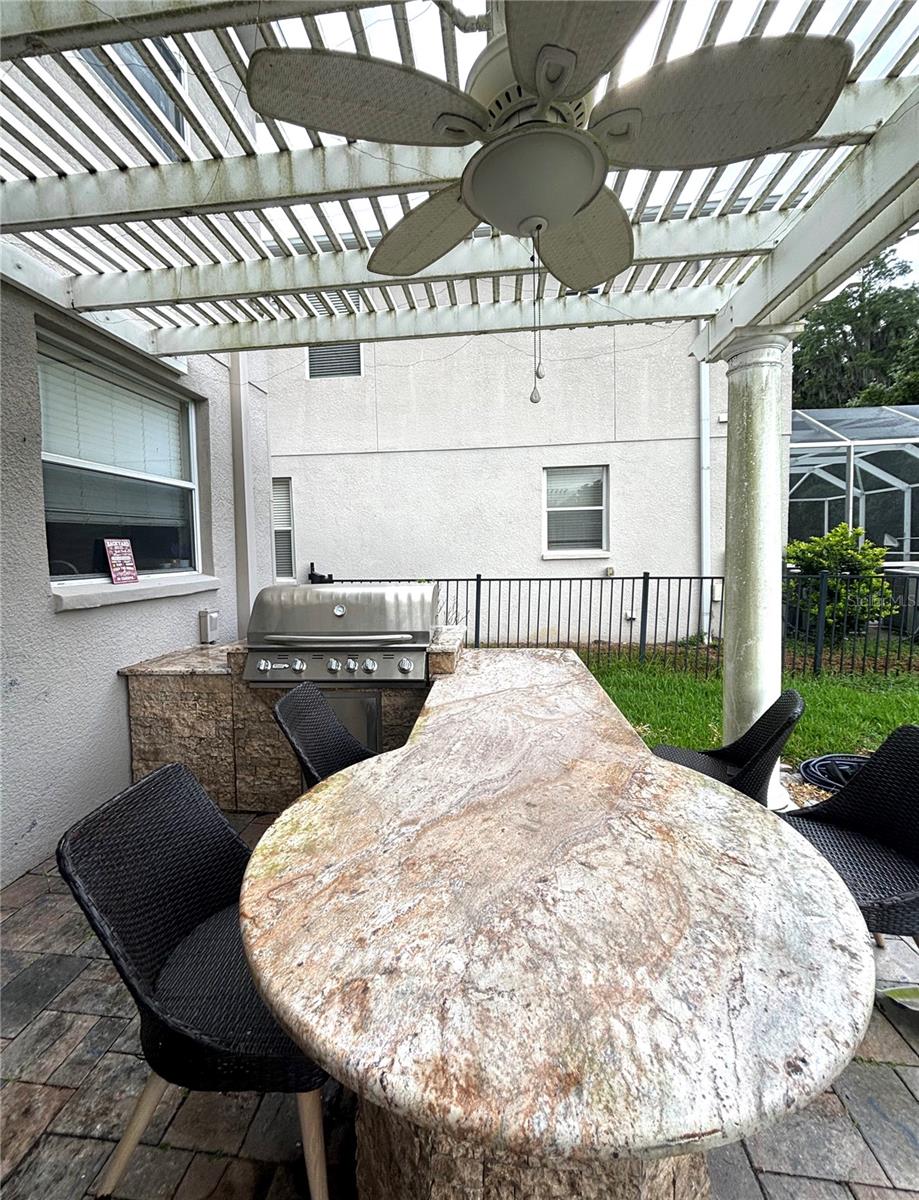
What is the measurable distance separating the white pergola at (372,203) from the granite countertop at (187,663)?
6.60 feet

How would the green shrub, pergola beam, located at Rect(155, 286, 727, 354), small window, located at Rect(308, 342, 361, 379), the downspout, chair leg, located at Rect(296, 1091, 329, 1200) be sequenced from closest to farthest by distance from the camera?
chair leg, located at Rect(296, 1091, 329, 1200) → pergola beam, located at Rect(155, 286, 727, 354) → the downspout → the green shrub → small window, located at Rect(308, 342, 361, 379)

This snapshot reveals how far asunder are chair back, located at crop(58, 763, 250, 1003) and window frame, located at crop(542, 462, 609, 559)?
20.3ft

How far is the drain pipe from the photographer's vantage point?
6.79 meters

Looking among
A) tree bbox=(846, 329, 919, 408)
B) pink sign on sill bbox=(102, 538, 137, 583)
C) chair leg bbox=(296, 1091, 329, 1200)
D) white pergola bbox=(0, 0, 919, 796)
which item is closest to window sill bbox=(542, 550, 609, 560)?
white pergola bbox=(0, 0, 919, 796)

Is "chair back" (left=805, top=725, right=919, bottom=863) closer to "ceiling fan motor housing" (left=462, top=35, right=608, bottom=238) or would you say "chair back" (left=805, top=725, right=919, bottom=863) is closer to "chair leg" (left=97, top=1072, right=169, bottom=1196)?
"ceiling fan motor housing" (left=462, top=35, right=608, bottom=238)

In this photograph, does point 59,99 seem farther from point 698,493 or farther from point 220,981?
point 698,493

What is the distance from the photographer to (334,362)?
7.61 metres

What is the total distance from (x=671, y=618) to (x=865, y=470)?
4.93 metres

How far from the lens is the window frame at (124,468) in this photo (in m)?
2.96

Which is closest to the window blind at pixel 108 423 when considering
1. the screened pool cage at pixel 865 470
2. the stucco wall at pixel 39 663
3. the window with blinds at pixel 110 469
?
the window with blinds at pixel 110 469

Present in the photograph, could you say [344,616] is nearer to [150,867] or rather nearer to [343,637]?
[343,637]

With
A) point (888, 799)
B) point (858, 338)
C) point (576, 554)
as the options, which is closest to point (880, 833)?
point (888, 799)

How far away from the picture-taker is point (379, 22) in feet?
5.35

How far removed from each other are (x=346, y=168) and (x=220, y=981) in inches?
108
